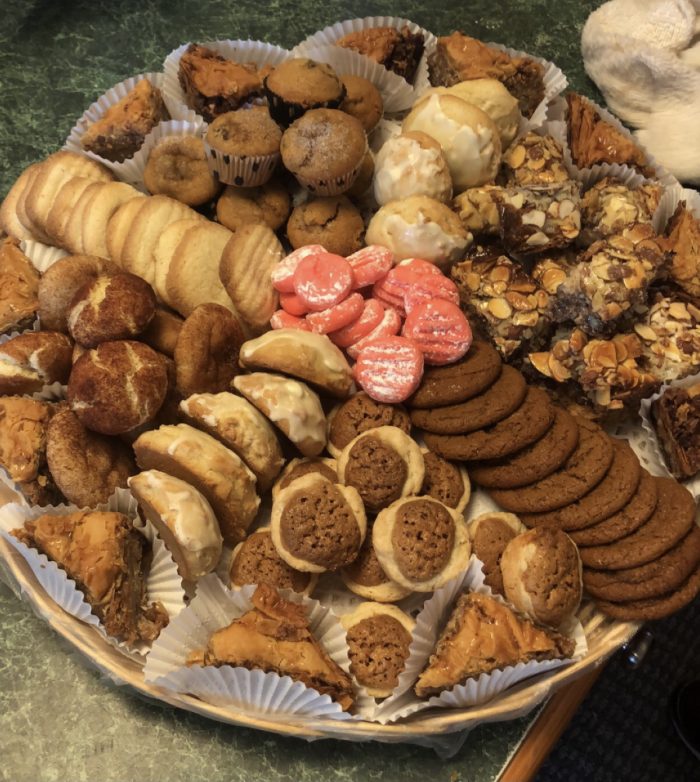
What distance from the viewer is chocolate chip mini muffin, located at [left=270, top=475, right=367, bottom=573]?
5.48 feet

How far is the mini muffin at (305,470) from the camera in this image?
186 cm

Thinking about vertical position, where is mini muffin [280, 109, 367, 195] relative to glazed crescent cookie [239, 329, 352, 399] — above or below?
above

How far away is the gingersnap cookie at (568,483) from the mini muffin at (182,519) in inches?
27.6

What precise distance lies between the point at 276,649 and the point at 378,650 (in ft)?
0.80

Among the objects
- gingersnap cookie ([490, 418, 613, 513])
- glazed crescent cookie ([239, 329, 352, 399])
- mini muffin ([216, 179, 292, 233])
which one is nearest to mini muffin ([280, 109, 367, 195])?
mini muffin ([216, 179, 292, 233])

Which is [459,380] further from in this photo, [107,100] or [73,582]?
[107,100]

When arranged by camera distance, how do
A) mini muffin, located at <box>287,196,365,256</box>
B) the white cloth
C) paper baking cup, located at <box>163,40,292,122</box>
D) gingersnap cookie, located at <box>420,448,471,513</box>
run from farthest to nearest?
the white cloth < paper baking cup, located at <box>163,40,292,122</box> < mini muffin, located at <box>287,196,365,256</box> < gingersnap cookie, located at <box>420,448,471,513</box>

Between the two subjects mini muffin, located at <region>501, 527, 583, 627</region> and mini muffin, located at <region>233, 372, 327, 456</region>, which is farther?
mini muffin, located at <region>233, 372, 327, 456</region>

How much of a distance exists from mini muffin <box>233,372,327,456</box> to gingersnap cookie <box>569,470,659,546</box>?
0.66 metres

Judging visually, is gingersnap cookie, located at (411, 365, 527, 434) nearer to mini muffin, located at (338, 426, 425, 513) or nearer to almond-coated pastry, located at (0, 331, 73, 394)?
mini muffin, located at (338, 426, 425, 513)

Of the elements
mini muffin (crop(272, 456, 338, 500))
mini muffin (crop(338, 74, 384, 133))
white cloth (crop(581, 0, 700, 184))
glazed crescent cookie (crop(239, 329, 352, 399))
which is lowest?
mini muffin (crop(272, 456, 338, 500))

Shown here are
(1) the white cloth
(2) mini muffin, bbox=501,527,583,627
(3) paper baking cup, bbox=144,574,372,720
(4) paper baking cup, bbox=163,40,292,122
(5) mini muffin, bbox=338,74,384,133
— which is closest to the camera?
(3) paper baking cup, bbox=144,574,372,720

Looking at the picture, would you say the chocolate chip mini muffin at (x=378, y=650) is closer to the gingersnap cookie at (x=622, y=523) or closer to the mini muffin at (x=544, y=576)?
the mini muffin at (x=544, y=576)

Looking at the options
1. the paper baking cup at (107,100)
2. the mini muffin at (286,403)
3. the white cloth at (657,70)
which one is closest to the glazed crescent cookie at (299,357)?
the mini muffin at (286,403)
